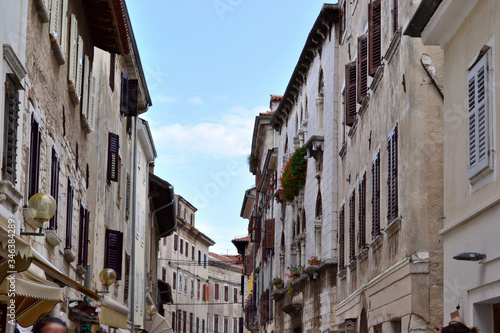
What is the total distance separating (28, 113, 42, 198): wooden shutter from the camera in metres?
12.7

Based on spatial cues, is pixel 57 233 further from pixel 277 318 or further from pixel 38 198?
pixel 277 318

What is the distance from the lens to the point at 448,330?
9555mm

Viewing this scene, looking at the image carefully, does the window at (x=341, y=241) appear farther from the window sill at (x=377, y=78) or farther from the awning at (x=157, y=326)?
the awning at (x=157, y=326)

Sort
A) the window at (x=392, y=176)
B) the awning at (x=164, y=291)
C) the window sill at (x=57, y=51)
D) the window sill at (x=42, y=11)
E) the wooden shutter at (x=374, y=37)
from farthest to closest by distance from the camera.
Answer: the awning at (x=164, y=291) → the wooden shutter at (x=374, y=37) → the window at (x=392, y=176) → the window sill at (x=57, y=51) → the window sill at (x=42, y=11)

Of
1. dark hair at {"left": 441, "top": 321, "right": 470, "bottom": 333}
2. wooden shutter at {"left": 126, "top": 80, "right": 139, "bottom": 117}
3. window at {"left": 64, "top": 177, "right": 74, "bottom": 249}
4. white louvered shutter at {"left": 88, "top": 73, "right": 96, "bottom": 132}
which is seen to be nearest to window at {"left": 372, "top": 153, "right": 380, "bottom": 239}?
window at {"left": 64, "top": 177, "right": 74, "bottom": 249}

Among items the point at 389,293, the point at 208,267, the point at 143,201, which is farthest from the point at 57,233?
the point at 208,267

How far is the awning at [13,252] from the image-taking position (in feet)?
27.2

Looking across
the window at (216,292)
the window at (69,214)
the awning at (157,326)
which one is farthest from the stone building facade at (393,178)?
the window at (216,292)

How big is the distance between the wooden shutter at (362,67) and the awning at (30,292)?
9.46 meters

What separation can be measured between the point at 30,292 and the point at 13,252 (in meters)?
0.86

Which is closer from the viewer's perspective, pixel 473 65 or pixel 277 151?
pixel 473 65

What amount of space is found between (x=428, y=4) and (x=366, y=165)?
8.05 metres

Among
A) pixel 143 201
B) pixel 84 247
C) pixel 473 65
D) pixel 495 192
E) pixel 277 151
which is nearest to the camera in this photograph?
pixel 495 192

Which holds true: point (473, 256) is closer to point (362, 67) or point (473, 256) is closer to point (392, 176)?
point (392, 176)
